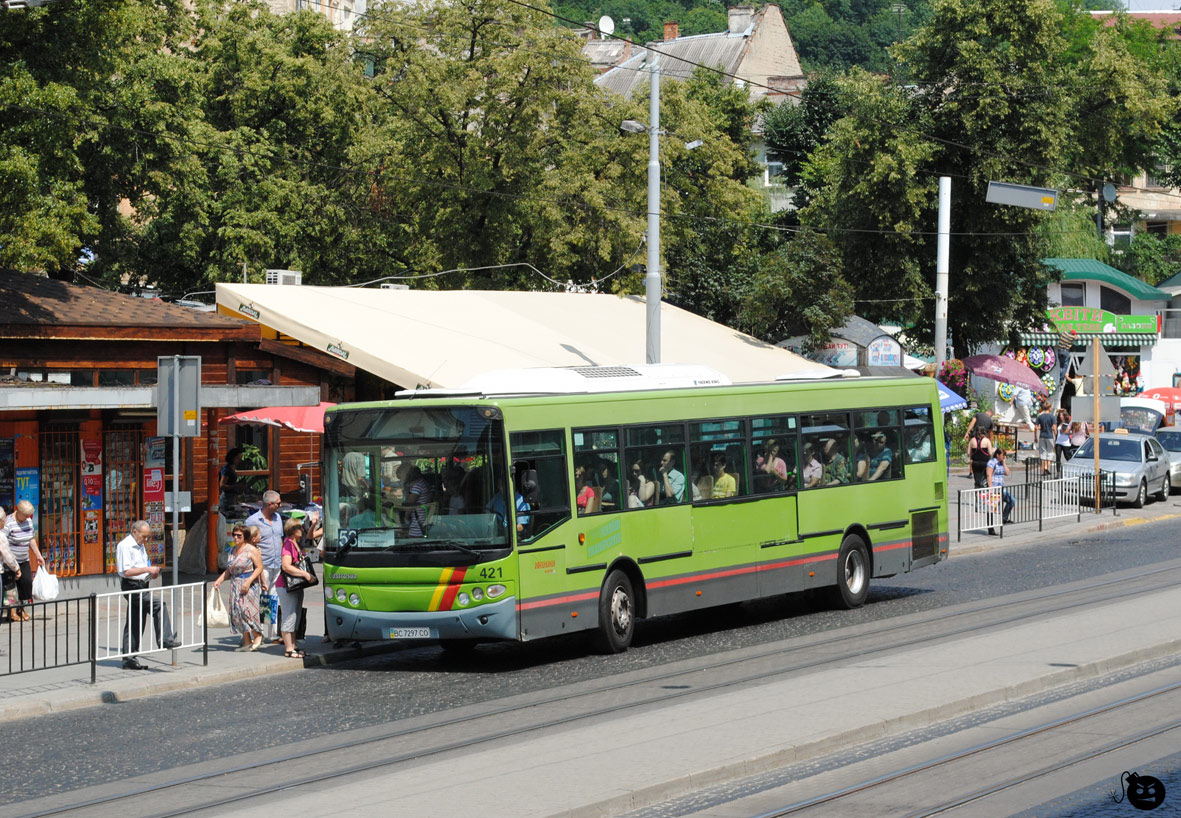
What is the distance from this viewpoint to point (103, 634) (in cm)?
1678

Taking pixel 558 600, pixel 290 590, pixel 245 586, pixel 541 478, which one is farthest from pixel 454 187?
pixel 558 600

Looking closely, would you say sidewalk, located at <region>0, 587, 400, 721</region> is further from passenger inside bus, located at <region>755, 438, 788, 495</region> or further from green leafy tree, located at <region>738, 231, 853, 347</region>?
green leafy tree, located at <region>738, 231, 853, 347</region>

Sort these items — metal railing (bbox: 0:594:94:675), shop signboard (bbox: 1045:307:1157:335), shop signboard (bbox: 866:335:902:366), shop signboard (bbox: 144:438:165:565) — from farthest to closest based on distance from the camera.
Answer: shop signboard (bbox: 1045:307:1157:335) → shop signboard (bbox: 866:335:902:366) → shop signboard (bbox: 144:438:165:565) → metal railing (bbox: 0:594:94:675)

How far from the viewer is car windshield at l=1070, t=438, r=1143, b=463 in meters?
35.2

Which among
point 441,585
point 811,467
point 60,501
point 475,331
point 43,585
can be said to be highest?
point 475,331

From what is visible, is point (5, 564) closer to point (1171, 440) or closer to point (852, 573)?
point (852, 573)

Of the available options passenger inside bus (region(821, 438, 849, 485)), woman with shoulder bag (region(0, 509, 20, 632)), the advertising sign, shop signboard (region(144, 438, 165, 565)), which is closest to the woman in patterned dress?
woman with shoulder bag (region(0, 509, 20, 632))

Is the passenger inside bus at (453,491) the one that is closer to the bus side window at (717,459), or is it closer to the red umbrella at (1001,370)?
the bus side window at (717,459)

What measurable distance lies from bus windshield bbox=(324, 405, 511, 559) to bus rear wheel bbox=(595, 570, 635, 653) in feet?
5.38

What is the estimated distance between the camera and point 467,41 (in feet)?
123

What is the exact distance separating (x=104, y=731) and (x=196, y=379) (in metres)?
4.30

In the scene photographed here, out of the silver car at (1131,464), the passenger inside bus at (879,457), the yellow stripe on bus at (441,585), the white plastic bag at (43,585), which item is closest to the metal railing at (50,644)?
the white plastic bag at (43,585)

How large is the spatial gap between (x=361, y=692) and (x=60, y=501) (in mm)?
8110

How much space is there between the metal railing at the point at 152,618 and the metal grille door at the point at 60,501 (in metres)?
4.19
